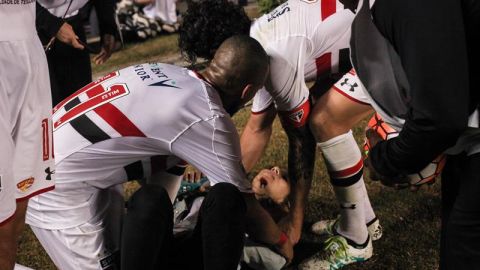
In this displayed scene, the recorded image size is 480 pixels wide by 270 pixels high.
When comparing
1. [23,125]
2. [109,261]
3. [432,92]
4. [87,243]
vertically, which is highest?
[432,92]

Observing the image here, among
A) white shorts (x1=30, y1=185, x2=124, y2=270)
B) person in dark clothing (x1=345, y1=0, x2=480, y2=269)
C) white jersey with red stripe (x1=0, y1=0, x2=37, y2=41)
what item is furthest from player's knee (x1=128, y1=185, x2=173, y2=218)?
person in dark clothing (x1=345, y1=0, x2=480, y2=269)

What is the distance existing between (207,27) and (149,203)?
0.90 meters

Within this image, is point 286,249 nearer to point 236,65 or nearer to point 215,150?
point 215,150

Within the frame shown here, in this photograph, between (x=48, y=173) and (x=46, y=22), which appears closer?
(x=48, y=173)

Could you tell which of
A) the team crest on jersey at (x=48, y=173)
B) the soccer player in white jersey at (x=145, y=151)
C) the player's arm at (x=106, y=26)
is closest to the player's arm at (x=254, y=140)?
the soccer player in white jersey at (x=145, y=151)

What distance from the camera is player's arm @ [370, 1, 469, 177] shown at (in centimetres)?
152

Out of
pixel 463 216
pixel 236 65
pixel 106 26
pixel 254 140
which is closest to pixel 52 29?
pixel 106 26

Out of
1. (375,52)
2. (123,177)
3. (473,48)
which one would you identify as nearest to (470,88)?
(473,48)

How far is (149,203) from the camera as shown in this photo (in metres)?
2.35

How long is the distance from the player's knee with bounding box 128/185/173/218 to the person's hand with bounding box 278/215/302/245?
3.07 ft

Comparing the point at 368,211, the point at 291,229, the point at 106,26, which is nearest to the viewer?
the point at 291,229

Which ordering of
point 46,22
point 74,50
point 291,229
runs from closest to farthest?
1. point 291,229
2. point 46,22
3. point 74,50

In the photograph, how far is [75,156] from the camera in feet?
8.09

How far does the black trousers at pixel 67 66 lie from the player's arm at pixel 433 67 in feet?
9.87
